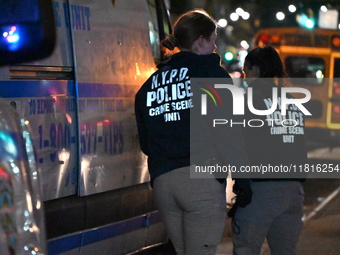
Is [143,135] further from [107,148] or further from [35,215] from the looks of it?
[35,215]

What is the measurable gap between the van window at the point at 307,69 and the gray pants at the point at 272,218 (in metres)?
12.9

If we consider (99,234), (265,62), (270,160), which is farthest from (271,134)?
(99,234)

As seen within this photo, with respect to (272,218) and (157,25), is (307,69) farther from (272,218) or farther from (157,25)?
(272,218)

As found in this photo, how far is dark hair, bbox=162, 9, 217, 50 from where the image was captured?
15.1ft

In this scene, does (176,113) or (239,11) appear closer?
(176,113)

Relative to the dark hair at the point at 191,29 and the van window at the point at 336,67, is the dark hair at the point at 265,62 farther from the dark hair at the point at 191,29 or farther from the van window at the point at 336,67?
the van window at the point at 336,67

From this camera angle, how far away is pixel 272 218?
16.2ft

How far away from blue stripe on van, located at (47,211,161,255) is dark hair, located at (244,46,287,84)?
5.00 feet

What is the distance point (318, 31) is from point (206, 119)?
44.0 ft

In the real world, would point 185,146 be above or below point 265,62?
below

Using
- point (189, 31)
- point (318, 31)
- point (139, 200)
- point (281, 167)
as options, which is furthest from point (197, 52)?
point (318, 31)

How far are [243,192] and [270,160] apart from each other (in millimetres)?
450

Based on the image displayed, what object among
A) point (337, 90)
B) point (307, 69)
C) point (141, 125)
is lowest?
point (337, 90)

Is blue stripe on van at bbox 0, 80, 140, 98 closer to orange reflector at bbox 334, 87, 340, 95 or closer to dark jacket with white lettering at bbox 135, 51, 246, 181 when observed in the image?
dark jacket with white lettering at bbox 135, 51, 246, 181
